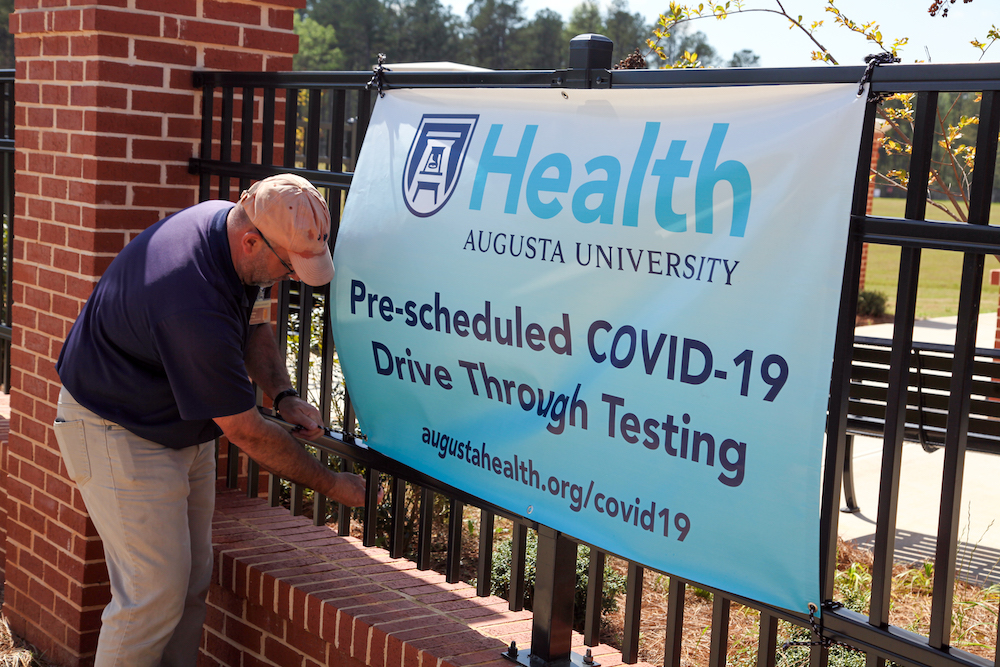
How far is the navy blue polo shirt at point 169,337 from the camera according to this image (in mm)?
2561

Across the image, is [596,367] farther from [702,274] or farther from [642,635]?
[642,635]

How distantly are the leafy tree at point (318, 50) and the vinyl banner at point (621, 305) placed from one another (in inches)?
3213

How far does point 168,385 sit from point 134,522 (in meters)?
0.42

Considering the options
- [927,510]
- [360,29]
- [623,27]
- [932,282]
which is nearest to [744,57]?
[623,27]

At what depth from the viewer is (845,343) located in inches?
81.7

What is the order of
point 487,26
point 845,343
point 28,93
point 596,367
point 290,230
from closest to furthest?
point 845,343
point 596,367
point 290,230
point 28,93
point 487,26

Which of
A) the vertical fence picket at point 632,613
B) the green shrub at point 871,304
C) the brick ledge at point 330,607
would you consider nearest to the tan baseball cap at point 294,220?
the brick ledge at point 330,607

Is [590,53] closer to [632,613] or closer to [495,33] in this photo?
[632,613]

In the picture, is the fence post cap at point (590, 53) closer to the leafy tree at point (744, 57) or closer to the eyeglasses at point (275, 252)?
the eyeglasses at point (275, 252)

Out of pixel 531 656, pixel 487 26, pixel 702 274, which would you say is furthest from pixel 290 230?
pixel 487 26

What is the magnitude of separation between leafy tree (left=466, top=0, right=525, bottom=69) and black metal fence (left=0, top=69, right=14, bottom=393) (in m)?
81.3

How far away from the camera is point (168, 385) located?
9.24 ft

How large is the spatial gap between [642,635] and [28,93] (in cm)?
332

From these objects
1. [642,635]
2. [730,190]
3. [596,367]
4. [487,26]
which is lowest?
[642,635]
